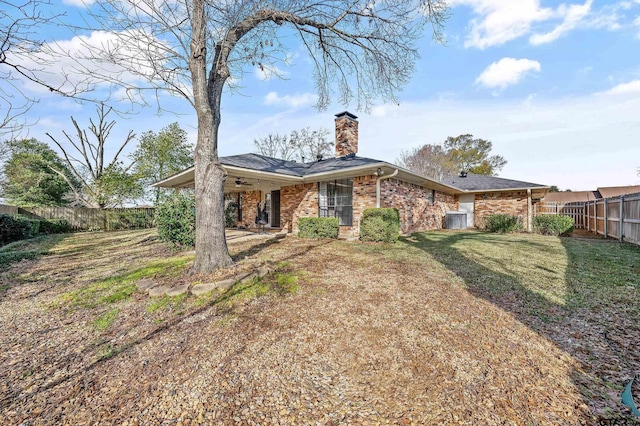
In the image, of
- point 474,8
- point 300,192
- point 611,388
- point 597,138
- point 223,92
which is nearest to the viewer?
point 611,388

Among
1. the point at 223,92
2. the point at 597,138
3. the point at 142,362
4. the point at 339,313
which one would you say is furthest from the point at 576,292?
the point at 597,138

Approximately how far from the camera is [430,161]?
2953 cm

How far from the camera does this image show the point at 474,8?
6.11 metres

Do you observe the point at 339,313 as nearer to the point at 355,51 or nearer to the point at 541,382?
the point at 541,382

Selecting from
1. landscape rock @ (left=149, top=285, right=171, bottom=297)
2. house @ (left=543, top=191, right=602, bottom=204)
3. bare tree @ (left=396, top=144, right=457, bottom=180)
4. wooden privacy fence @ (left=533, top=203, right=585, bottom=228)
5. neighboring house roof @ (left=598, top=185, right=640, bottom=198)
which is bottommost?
landscape rock @ (left=149, top=285, right=171, bottom=297)

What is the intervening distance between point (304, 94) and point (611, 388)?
7688 mm

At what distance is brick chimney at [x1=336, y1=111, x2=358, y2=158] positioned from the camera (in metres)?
10.9

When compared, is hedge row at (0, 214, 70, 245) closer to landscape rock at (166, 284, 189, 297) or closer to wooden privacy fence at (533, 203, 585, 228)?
landscape rock at (166, 284, 189, 297)

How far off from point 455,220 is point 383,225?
8.54m

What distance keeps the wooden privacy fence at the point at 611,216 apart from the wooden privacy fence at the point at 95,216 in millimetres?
19902

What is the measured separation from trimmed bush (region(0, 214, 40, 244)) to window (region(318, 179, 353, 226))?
10.5 meters

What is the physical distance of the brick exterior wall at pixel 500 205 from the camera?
43.8ft

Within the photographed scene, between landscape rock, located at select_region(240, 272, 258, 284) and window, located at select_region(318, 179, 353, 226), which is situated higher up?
window, located at select_region(318, 179, 353, 226)

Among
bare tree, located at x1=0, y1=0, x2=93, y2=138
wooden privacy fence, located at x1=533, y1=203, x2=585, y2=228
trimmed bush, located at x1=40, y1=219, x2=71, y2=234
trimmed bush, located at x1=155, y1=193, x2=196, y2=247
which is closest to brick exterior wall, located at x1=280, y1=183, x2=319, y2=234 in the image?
trimmed bush, located at x1=155, y1=193, x2=196, y2=247
